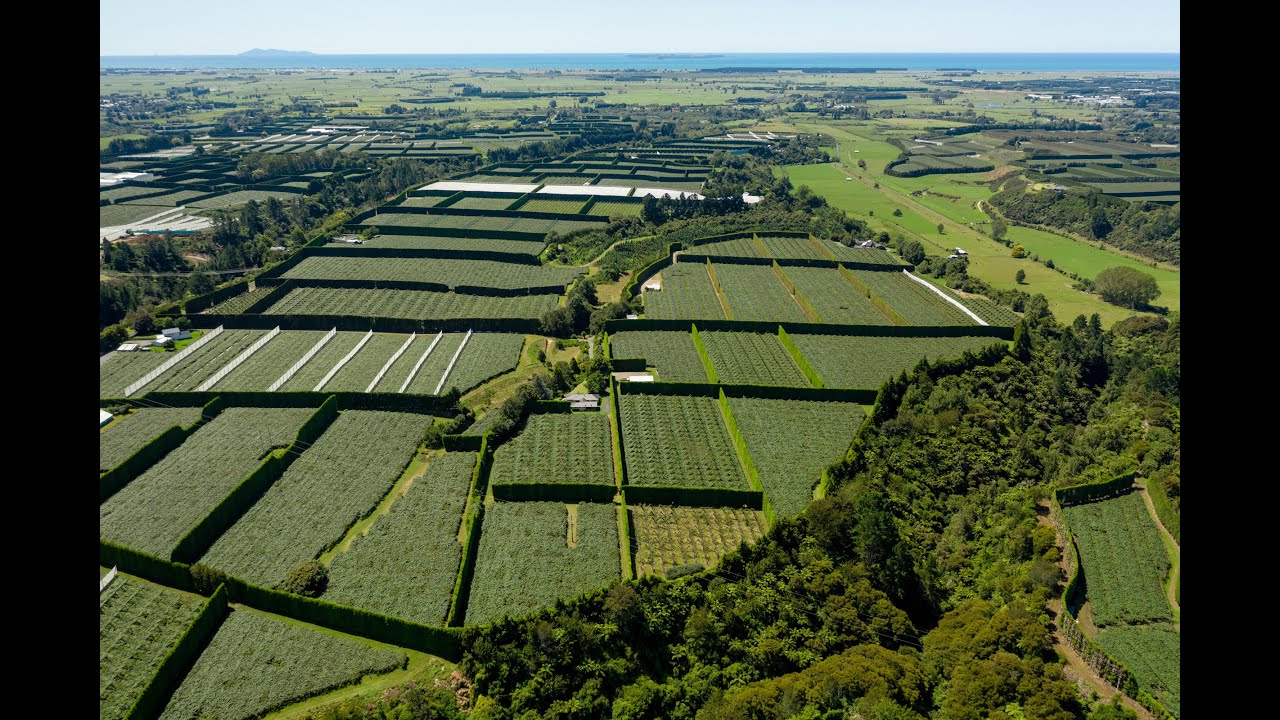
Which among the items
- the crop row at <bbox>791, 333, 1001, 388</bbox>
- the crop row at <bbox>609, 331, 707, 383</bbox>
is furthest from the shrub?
the crop row at <bbox>791, 333, 1001, 388</bbox>

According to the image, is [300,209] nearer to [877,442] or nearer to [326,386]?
[326,386]

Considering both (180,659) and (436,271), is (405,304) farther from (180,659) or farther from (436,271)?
(180,659)

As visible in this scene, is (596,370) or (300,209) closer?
(596,370)

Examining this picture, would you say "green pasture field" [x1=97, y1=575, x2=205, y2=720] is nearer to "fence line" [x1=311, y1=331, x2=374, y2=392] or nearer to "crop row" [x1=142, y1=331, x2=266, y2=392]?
"fence line" [x1=311, y1=331, x2=374, y2=392]

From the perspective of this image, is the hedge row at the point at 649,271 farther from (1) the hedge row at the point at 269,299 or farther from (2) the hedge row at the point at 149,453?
(2) the hedge row at the point at 149,453
